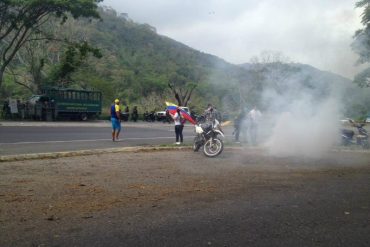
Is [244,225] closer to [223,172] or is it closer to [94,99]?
[223,172]

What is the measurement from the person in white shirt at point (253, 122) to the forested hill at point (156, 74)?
1.39 feet

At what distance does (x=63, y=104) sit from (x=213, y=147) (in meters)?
24.2

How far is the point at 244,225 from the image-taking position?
18.4ft

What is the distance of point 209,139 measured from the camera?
45.4ft

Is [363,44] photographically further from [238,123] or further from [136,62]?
[136,62]

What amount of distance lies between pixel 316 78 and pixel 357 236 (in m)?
11.8

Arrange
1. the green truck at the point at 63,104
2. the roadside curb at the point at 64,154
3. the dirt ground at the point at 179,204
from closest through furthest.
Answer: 1. the dirt ground at the point at 179,204
2. the roadside curb at the point at 64,154
3. the green truck at the point at 63,104

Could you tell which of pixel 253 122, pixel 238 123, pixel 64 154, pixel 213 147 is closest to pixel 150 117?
pixel 238 123

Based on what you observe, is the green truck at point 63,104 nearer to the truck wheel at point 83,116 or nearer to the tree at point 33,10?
the truck wheel at point 83,116

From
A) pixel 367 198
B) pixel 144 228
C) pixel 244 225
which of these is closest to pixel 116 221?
pixel 144 228

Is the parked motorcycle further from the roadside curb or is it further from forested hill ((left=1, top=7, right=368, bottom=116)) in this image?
the roadside curb

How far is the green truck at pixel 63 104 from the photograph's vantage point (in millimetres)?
33591

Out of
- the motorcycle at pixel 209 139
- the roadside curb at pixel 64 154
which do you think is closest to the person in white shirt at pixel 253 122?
the roadside curb at pixel 64 154

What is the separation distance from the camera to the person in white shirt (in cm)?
1859
